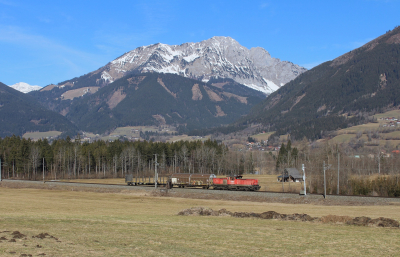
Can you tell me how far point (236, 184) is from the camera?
8525cm

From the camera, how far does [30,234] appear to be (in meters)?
20.8

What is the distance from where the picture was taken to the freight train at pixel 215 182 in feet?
275

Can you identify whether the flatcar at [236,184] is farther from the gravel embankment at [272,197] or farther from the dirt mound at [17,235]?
the dirt mound at [17,235]

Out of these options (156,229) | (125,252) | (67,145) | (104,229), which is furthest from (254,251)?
(67,145)

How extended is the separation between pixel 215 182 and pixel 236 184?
6.56m

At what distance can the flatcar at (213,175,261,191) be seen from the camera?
8306 centimetres

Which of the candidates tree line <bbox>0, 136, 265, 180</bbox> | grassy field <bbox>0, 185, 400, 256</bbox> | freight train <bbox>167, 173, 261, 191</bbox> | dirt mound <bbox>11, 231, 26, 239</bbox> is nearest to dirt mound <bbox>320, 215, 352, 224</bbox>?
grassy field <bbox>0, 185, 400, 256</bbox>

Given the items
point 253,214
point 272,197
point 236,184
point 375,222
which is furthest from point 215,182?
point 375,222

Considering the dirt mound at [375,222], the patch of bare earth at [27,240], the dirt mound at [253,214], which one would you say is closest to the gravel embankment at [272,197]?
the dirt mound at [253,214]

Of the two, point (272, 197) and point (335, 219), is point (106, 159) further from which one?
point (335, 219)

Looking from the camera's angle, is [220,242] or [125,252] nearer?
[125,252]

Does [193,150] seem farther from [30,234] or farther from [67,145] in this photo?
[30,234]

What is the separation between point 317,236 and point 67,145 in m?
167

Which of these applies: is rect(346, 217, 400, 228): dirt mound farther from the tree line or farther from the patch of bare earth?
the tree line
